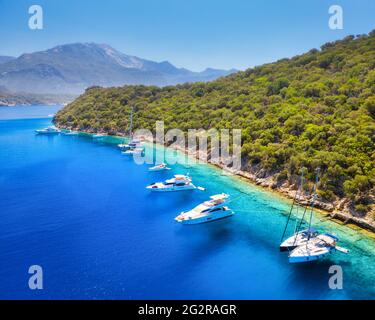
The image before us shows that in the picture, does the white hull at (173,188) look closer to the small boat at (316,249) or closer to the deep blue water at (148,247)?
the deep blue water at (148,247)

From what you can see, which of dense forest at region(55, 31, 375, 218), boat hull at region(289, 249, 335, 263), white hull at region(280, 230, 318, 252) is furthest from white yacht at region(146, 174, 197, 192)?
boat hull at region(289, 249, 335, 263)

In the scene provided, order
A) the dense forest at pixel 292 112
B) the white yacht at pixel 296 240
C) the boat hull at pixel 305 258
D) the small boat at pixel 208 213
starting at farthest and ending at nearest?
1. the dense forest at pixel 292 112
2. the small boat at pixel 208 213
3. the white yacht at pixel 296 240
4. the boat hull at pixel 305 258

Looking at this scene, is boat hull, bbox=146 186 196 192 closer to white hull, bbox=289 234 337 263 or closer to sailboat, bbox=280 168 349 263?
sailboat, bbox=280 168 349 263

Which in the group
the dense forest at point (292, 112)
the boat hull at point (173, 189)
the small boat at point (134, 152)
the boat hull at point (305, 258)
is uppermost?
the dense forest at point (292, 112)

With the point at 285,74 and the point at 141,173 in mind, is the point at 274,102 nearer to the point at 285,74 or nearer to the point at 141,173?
the point at 285,74

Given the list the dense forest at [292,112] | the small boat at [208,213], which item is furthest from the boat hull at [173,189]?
the dense forest at [292,112]

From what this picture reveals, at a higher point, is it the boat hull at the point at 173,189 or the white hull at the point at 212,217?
the boat hull at the point at 173,189
